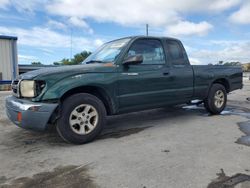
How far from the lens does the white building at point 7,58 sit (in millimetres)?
20938

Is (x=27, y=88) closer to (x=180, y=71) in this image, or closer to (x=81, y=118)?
(x=81, y=118)

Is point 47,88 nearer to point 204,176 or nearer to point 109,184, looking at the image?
point 109,184

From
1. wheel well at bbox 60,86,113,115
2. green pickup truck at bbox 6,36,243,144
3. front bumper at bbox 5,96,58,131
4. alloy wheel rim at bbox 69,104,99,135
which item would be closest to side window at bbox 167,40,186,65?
green pickup truck at bbox 6,36,243,144

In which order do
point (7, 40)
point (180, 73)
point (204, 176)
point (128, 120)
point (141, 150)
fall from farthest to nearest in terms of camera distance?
point (7, 40) → point (128, 120) → point (180, 73) → point (141, 150) → point (204, 176)

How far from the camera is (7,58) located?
21.3m

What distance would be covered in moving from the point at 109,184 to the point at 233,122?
3.83 meters

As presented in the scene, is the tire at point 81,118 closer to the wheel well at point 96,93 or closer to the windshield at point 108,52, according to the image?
the wheel well at point 96,93

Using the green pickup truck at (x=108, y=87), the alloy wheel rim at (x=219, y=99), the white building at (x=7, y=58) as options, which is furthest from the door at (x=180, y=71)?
the white building at (x=7, y=58)

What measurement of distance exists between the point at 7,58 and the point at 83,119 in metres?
19.8

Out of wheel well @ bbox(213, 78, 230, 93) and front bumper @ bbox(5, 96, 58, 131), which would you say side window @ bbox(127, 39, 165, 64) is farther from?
wheel well @ bbox(213, 78, 230, 93)

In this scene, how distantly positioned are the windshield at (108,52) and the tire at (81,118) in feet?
3.13

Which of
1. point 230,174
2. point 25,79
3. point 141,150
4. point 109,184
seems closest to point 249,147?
point 230,174

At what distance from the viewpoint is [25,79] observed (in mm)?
3900

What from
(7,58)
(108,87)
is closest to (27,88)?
(108,87)
